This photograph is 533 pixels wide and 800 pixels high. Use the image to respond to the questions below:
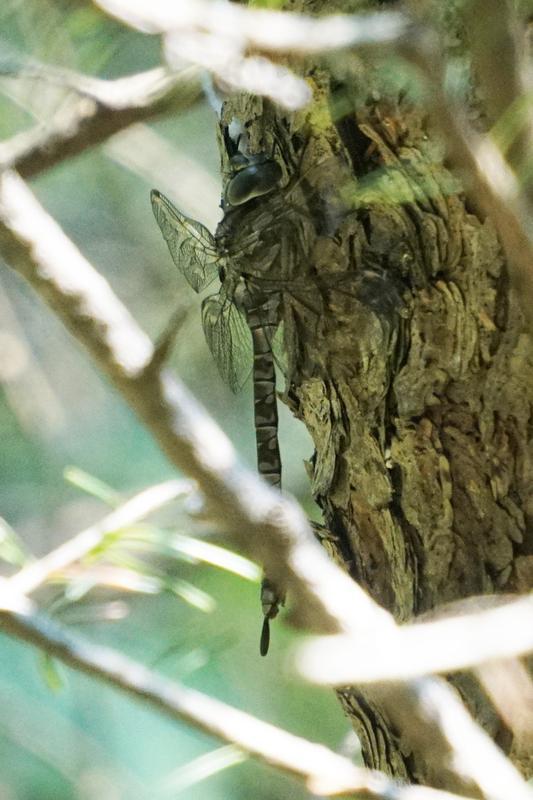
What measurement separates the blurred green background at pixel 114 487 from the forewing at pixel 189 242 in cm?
96

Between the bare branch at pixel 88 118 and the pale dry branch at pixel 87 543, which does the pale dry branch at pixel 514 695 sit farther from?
the bare branch at pixel 88 118

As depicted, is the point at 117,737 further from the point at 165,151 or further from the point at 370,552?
the point at 370,552

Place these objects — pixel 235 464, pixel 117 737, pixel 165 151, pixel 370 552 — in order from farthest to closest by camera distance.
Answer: pixel 117 737 → pixel 165 151 → pixel 370 552 → pixel 235 464

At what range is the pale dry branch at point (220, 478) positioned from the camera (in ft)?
1.51

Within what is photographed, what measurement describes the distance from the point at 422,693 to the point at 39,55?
1.46ft

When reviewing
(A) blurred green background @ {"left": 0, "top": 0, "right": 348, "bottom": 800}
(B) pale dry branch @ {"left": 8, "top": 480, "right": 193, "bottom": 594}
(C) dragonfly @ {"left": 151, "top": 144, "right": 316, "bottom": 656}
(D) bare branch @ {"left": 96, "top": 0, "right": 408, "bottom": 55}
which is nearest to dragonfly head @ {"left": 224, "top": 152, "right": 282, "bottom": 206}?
(C) dragonfly @ {"left": 151, "top": 144, "right": 316, "bottom": 656}

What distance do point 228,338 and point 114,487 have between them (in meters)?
1.24

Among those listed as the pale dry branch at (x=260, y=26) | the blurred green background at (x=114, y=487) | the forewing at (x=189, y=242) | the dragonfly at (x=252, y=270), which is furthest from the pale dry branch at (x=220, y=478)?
the blurred green background at (x=114, y=487)

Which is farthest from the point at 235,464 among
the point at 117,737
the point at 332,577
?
the point at 117,737

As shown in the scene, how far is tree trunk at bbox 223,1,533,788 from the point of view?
0.67 m

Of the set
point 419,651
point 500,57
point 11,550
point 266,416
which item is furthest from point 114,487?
point 500,57

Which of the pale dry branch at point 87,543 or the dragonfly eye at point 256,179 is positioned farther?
the dragonfly eye at point 256,179

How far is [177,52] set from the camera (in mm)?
509

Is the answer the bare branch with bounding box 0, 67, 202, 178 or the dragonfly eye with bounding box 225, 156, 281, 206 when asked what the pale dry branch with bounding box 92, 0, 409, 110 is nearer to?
the bare branch with bounding box 0, 67, 202, 178
